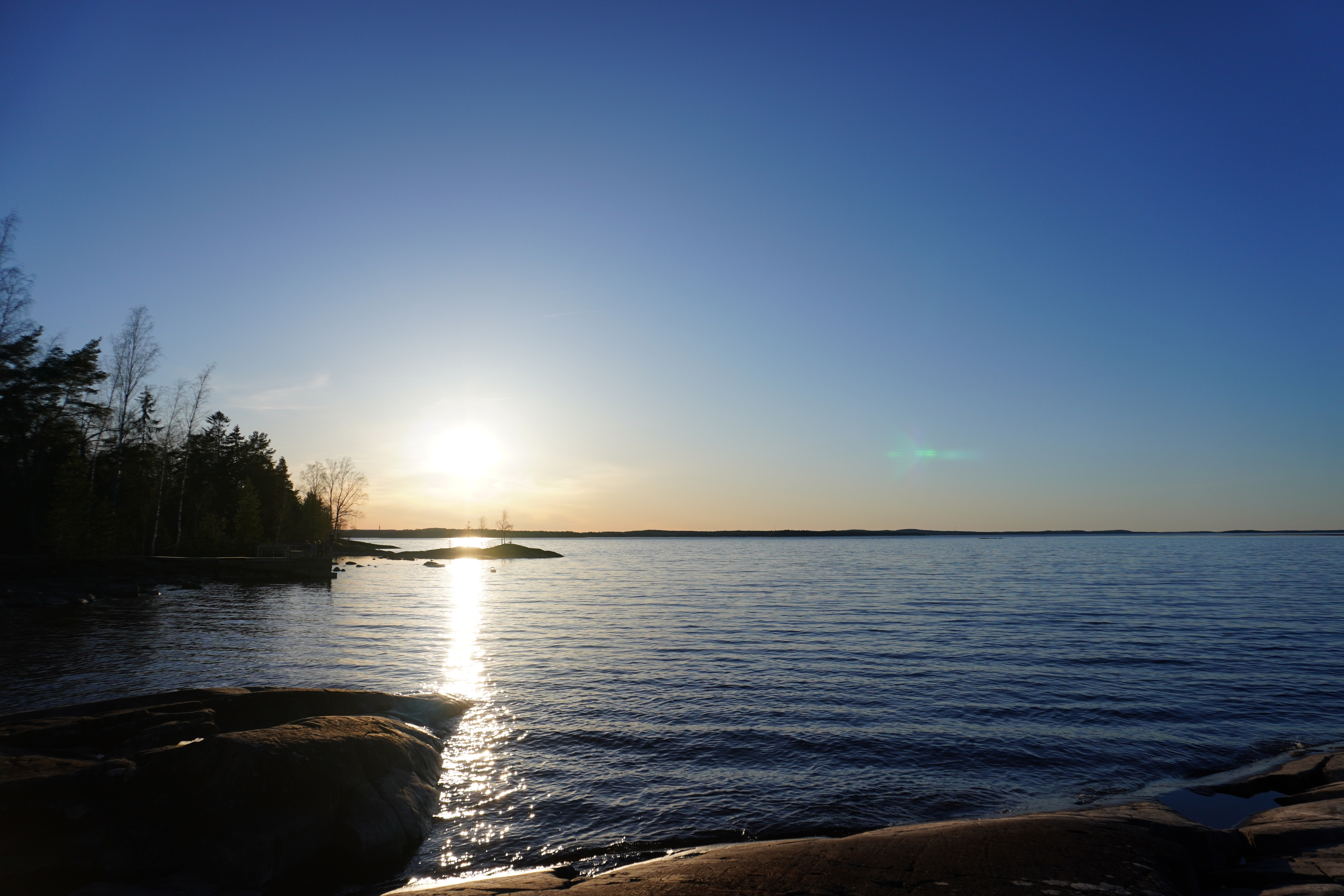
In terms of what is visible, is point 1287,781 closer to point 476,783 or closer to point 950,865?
point 950,865

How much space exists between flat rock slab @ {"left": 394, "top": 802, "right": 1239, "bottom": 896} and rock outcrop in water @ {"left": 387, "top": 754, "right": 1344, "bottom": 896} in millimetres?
19

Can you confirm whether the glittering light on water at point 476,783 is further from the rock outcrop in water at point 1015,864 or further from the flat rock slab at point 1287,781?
the flat rock slab at point 1287,781

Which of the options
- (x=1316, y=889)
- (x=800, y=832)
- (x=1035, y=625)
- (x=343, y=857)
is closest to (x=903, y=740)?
(x=800, y=832)

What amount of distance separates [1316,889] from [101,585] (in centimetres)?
5824

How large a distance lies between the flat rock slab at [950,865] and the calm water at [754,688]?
159cm

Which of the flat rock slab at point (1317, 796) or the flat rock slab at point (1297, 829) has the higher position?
the flat rock slab at point (1297, 829)

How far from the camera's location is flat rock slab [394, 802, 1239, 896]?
671 cm

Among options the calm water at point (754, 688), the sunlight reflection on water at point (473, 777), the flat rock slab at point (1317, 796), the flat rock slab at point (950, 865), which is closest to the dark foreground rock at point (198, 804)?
the sunlight reflection on water at point (473, 777)

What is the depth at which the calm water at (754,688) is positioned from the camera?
1088 centimetres

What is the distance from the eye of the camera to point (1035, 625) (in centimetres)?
3198

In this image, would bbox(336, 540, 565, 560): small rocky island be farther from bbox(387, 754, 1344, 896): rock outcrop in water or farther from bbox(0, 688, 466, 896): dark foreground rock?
bbox(387, 754, 1344, 896): rock outcrop in water

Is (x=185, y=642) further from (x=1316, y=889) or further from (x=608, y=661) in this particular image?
(x=1316, y=889)

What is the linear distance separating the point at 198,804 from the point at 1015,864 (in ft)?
33.3

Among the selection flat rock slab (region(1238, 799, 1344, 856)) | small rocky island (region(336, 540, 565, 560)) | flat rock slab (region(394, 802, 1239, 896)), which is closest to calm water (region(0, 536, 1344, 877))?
flat rock slab (region(394, 802, 1239, 896))
